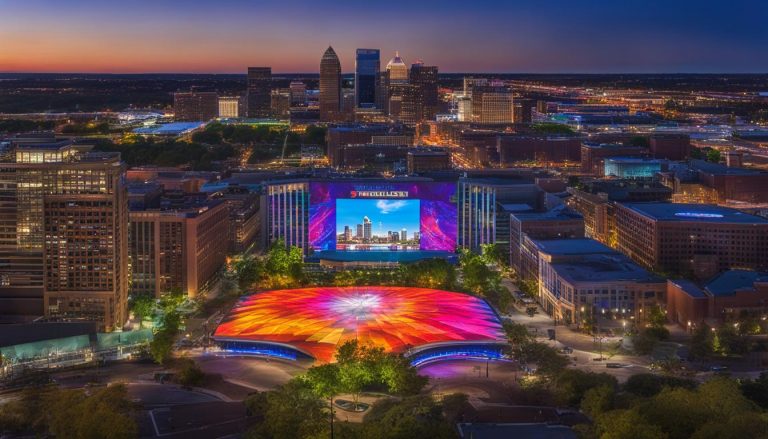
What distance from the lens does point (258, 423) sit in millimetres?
40406

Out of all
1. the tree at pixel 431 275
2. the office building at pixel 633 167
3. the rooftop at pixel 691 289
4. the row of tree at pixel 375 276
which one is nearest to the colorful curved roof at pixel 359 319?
the tree at pixel 431 275

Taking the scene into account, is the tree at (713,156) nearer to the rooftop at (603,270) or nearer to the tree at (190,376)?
the rooftop at (603,270)

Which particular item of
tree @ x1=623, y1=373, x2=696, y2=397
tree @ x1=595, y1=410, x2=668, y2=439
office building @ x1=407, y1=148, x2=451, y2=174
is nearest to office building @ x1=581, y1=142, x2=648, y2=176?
office building @ x1=407, y1=148, x2=451, y2=174

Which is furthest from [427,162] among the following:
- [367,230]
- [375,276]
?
[375,276]

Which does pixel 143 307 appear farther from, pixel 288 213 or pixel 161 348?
pixel 288 213

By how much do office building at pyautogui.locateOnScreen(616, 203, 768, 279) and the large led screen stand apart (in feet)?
57.4

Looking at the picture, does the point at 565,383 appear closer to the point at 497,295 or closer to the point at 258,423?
the point at 258,423

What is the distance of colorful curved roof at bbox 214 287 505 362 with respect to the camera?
53.2 meters

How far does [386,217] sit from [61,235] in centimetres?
3348

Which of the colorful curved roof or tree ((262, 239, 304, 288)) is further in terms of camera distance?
tree ((262, 239, 304, 288))

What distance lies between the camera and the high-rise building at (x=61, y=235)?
5750 cm

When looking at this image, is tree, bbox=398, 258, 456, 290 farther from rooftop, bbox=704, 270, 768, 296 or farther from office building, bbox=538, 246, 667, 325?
rooftop, bbox=704, 270, 768, 296

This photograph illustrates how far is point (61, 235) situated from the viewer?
57.8 metres

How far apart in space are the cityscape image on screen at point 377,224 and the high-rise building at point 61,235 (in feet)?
95.1
